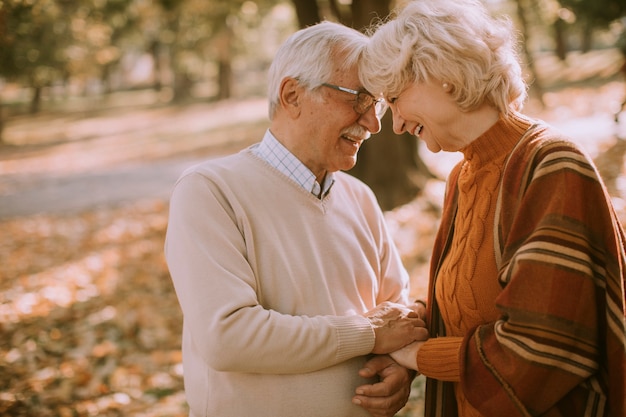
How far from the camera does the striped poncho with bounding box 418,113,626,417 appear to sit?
1.68 m

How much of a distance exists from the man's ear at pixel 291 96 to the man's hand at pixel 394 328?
3.00 feet

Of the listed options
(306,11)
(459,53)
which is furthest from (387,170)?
(459,53)

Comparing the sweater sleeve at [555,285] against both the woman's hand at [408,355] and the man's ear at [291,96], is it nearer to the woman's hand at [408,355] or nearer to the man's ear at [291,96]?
the woman's hand at [408,355]

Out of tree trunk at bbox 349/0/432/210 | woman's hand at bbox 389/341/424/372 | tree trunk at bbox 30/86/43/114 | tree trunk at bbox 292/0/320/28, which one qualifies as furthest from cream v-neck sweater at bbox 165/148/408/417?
tree trunk at bbox 30/86/43/114

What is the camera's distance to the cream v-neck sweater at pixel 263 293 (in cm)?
205

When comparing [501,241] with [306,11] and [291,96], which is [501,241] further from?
[306,11]

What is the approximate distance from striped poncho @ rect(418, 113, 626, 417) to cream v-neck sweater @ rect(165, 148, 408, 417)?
0.60 metres

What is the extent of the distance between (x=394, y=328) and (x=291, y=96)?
3.46 feet

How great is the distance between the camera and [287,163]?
2508 mm

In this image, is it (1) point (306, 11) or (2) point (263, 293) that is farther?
(1) point (306, 11)

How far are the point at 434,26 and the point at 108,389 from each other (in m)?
3.64

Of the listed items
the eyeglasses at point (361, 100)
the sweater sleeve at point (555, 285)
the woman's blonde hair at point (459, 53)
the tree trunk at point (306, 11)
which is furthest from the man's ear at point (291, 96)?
the tree trunk at point (306, 11)

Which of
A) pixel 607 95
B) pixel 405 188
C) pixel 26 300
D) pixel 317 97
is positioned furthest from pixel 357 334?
pixel 607 95

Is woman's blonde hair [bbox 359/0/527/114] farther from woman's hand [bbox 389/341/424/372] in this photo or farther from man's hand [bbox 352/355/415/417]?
man's hand [bbox 352/355/415/417]
